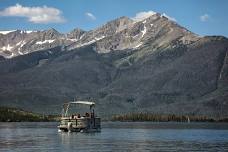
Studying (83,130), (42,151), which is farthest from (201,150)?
(83,130)

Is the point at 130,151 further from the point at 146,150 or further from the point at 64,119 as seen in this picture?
the point at 64,119

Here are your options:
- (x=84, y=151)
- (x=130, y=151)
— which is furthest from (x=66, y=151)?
(x=130, y=151)

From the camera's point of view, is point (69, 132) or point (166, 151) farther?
point (69, 132)

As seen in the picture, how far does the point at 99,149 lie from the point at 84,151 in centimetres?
595

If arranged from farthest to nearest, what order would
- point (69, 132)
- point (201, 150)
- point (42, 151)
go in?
point (69, 132), point (201, 150), point (42, 151)

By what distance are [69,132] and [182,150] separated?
80.3 m

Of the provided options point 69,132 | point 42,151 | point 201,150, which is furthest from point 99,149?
point 69,132

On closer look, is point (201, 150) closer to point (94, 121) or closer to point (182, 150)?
point (182, 150)

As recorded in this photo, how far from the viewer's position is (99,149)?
114m

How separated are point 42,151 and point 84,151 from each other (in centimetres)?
820

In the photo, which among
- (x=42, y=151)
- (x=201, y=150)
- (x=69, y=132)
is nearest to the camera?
(x=42, y=151)

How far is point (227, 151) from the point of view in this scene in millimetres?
109938

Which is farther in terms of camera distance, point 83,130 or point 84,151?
point 83,130

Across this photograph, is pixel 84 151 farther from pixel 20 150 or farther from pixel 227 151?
pixel 227 151
